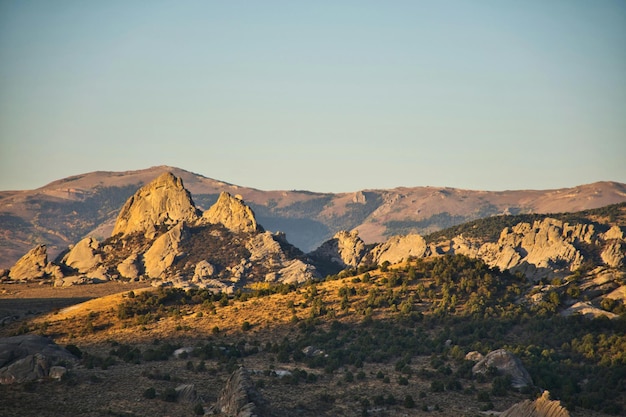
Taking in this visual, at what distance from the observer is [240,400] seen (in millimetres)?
60688

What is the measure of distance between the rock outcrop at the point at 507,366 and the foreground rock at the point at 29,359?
37.7m

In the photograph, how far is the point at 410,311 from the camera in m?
105

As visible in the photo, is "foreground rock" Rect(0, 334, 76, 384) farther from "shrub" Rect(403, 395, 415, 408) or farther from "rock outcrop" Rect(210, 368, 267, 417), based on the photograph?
"shrub" Rect(403, 395, 415, 408)

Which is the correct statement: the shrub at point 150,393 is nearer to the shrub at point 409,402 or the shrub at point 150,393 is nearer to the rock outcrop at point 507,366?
the shrub at point 409,402

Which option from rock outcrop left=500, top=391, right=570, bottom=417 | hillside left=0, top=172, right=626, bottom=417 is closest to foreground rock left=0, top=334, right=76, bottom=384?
hillside left=0, top=172, right=626, bottom=417

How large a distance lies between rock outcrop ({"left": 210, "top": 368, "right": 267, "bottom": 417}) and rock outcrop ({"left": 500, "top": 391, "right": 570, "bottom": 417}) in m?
18.1

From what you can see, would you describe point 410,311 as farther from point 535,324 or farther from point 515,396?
point 515,396

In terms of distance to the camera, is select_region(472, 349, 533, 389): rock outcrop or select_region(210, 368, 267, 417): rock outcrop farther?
select_region(472, 349, 533, 389): rock outcrop

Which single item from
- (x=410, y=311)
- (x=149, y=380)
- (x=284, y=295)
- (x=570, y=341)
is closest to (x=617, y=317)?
(x=570, y=341)

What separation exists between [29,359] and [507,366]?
1665 inches

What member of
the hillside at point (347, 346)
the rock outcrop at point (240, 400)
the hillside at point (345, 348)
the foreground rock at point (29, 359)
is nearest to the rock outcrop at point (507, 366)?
the hillside at point (345, 348)

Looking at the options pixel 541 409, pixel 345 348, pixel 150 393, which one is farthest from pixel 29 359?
pixel 541 409

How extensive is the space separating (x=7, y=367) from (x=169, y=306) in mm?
45890

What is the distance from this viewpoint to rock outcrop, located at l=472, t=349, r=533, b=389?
78.2 metres
